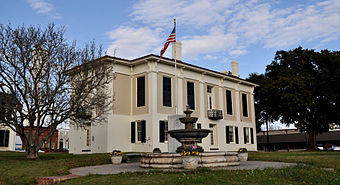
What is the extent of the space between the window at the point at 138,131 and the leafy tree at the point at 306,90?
1700 cm

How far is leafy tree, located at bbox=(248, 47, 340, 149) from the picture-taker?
36.2 m

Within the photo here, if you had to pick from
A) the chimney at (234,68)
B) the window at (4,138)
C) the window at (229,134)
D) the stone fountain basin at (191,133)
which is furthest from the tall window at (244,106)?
the window at (4,138)

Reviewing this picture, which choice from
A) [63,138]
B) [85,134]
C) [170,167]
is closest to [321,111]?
[85,134]

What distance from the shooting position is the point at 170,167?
41.5ft

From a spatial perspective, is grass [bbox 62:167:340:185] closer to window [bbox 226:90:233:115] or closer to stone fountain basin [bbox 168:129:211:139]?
stone fountain basin [bbox 168:129:211:139]

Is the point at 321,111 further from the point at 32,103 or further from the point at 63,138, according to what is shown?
the point at 63,138

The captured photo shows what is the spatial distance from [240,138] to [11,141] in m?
33.2

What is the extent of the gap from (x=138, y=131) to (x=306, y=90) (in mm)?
19685

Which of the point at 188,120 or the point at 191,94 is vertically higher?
the point at 191,94

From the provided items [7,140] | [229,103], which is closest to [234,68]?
[229,103]

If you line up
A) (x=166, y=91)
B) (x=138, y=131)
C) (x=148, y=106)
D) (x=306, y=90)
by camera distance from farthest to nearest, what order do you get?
1. (x=306, y=90)
2. (x=166, y=91)
3. (x=138, y=131)
4. (x=148, y=106)

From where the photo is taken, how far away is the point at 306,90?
36.4 m

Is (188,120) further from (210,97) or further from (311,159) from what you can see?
(210,97)

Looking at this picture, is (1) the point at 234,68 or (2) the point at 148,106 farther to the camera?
(1) the point at 234,68
